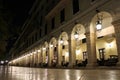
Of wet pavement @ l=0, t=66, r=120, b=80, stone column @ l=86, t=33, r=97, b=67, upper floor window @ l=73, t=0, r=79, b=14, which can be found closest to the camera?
wet pavement @ l=0, t=66, r=120, b=80

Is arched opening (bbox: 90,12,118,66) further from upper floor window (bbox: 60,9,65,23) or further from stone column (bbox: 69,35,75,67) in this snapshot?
upper floor window (bbox: 60,9,65,23)

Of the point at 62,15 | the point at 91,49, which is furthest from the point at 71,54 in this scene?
the point at 62,15

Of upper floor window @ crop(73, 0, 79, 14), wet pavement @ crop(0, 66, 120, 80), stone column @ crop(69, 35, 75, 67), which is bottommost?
wet pavement @ crop(0, 66, 120, 80)

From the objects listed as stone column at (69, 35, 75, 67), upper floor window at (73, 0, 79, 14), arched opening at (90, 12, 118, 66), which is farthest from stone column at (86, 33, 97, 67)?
upper floor window at (73, 0, 79, 14)

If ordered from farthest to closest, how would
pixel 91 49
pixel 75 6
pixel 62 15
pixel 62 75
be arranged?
pixel 62 15, pixel 75 6, pixel 91 49, pixel 62 75

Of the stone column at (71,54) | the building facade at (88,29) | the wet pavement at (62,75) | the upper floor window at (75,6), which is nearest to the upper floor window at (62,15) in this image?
the building facade at (88,29)

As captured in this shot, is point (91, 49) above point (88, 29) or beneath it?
beneath

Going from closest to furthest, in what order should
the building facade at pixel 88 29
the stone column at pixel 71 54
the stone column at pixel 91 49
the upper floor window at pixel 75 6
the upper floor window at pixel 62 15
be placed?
the building facade at pixel 88 29
the stone column at pixel 91 49
the stone column at pixel 71 54
the upper floor window at pixel 75 6
the upper floor window at pixel 62 15

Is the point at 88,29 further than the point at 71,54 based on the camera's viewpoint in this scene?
No

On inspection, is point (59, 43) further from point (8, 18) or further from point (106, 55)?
point (8, 18)

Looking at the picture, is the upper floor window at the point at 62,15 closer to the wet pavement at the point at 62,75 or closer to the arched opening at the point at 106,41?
the arched opening at the point at 106,41

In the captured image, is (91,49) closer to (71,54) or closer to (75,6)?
(71,54)

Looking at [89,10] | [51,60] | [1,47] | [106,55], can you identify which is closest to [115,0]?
[89,10]

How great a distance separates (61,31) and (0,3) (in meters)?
11.2
